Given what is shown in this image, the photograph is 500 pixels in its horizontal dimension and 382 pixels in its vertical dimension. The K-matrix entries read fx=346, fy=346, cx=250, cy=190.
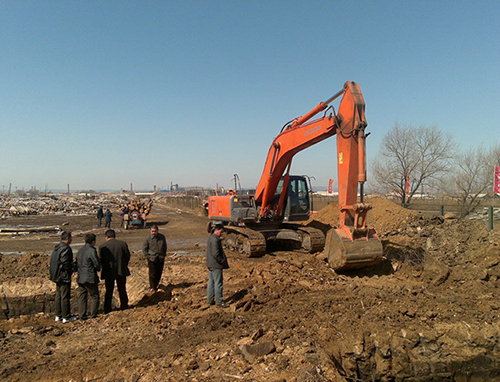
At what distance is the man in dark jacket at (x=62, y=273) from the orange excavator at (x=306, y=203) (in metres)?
5.58

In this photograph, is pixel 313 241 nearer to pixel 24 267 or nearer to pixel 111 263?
pixel 111 263

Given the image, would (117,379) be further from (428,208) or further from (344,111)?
(428,208)

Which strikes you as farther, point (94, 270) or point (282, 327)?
point (94, 270)

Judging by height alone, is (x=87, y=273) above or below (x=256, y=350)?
above

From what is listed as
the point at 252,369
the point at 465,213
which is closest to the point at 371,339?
the point at 252,369

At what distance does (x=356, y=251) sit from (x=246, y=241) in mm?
4326

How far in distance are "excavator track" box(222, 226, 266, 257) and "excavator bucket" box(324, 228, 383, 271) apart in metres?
3.21

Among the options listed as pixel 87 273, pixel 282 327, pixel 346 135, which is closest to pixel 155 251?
pixel 87 273

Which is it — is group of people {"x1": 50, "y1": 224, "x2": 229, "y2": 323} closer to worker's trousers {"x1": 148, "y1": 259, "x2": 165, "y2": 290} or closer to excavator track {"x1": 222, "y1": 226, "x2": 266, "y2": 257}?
worker's trousers {"x1": 148, "y1": 259, "x2": 165, "y2": 290}

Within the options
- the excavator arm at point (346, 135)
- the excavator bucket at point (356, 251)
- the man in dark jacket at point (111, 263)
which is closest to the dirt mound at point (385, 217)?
the excavator arm at point (346, 135)

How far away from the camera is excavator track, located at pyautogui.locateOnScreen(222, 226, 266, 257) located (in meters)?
10.8

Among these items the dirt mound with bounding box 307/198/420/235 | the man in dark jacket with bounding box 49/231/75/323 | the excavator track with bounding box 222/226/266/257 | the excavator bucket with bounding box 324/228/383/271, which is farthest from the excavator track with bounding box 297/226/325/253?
the man in dark jacket with bounding box 49/231/75/323

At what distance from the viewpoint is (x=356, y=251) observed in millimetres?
7758

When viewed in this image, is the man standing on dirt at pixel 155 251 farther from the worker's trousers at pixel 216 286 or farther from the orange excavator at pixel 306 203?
the orange excavator at pixel 306 203
